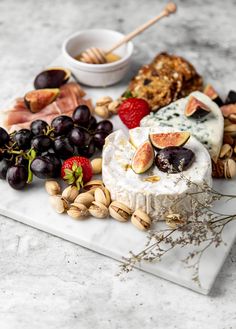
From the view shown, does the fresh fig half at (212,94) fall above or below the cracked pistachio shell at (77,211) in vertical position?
below

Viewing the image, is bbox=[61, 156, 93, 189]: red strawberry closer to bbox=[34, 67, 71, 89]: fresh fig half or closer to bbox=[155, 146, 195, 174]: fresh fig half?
bbox=[155, 146, 195, 174]: fresh fig half

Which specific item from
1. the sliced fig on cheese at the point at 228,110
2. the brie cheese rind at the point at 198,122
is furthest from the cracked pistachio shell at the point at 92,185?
the sliced fig on cheese at the point at 228,110

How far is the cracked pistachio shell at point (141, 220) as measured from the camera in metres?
3.22

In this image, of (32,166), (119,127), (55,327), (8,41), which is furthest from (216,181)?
(8,41)

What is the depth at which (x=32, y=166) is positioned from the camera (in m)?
3.41

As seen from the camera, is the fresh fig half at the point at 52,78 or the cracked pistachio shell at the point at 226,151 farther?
the fresh fig half at the point at 52,78

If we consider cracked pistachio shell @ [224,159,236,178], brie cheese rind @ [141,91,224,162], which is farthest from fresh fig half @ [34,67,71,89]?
cracked pistachio shell @ [224,159,236,178]

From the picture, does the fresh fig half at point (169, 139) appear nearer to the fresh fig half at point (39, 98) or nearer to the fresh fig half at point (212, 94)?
the fresh fig half at point (212, 94)

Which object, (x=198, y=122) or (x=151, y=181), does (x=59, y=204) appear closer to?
(x=151, y=181)

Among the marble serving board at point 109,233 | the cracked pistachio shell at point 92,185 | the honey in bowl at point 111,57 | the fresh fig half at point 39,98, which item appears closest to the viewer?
the marble serving board at point 109,233

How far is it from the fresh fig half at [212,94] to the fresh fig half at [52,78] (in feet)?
2.86

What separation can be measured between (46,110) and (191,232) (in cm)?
124

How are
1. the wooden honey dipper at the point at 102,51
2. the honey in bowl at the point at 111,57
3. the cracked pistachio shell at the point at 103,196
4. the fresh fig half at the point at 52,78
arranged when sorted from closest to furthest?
the cracked pistachio shell at the point at 103,196 < the fresh fig half at the point at 52,78 < the wooden honey dipper at the point at 102,51 < the honey in bowl at the point at 111,57

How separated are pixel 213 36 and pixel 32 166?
2.14 metres
